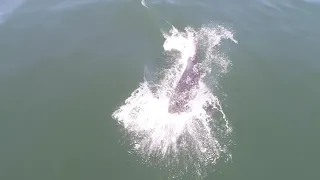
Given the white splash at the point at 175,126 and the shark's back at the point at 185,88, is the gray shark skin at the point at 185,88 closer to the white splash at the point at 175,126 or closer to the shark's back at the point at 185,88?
the shark's back at the point at 185,88

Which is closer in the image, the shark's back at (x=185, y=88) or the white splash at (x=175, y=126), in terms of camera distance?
the white splash at (x=175, y=126)

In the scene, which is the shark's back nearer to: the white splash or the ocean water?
the white splash

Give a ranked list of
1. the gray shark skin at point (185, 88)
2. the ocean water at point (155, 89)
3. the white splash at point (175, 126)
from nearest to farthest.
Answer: the white splash at point (175, 126)
the ocean water at point (155, 89)
the gray shark skin at point (185, 88)

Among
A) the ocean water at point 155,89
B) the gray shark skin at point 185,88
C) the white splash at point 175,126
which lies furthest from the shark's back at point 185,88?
the ocean water at point 155,89
